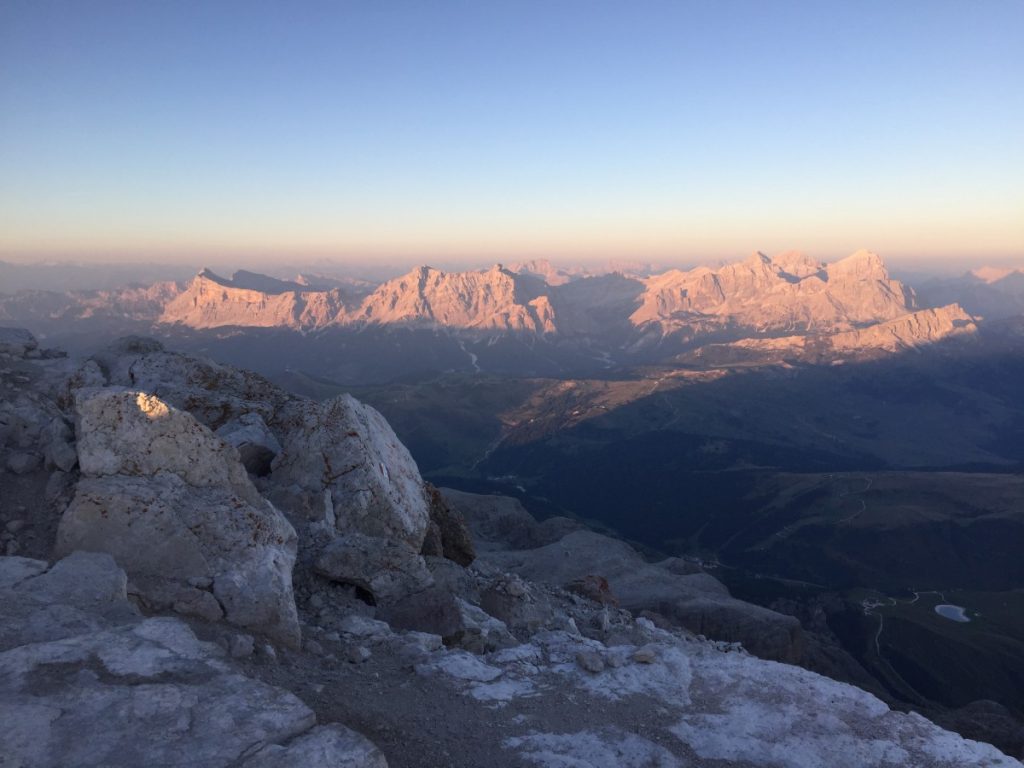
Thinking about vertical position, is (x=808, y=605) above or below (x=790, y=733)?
below

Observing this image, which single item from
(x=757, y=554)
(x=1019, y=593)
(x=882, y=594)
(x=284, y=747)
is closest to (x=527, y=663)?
(x=284, y=747)

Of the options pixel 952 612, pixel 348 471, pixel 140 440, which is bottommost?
pixel 952 612

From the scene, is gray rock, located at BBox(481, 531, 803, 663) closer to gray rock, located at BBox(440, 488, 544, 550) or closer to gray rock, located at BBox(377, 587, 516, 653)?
gray rock, located at BBox(440, 488, 544, 550)

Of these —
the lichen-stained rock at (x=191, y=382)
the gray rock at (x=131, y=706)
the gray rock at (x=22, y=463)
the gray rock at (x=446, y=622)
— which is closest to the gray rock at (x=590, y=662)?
the gray rock at (x=446, y=622)

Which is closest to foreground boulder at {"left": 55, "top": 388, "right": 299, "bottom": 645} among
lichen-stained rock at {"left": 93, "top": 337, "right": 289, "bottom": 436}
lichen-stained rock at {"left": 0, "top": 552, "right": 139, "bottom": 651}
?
lichen-stained rock at {"left": 0, "top": 552, "right": 139, "bottom": 651}

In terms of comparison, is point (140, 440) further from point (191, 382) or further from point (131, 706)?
point (191, 382)

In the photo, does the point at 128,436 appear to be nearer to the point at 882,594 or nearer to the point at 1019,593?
the point at 882,594

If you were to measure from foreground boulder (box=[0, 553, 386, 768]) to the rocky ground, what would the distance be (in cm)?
4

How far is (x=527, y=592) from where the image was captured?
25125mm

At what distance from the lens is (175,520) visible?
17.1 meters

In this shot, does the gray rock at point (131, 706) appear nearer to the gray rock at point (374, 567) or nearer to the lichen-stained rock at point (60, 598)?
the lichen-stained rock at point (60, 598)

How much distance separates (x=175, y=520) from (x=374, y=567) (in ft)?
23.1

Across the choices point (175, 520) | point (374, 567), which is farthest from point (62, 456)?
point (374, 567)

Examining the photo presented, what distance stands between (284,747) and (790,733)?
1255cm
